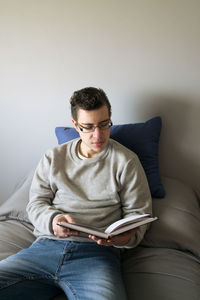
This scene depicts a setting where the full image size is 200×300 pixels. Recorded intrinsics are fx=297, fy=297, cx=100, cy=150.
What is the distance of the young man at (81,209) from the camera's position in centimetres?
114

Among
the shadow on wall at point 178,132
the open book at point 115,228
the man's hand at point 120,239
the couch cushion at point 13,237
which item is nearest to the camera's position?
the open book at point 115,228

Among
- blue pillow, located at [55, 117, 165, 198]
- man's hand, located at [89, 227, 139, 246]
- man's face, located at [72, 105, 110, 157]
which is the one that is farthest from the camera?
blue pillow, located at [55, 117, 165, 198]

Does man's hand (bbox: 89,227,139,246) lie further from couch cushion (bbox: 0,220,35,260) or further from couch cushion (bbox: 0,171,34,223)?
couch cushion (bbox: 0,171,34,223)

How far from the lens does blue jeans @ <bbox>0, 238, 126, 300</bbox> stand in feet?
3.58

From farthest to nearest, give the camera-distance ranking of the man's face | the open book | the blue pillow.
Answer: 1. the blue pillow
2. the man's face
3. the open book

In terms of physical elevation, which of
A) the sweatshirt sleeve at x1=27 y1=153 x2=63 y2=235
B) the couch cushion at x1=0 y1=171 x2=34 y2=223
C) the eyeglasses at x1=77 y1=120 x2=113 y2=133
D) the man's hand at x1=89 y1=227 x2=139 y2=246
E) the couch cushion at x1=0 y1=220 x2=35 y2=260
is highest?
the eyeglasses at x1=77 y1=120 x2=113 y2=133

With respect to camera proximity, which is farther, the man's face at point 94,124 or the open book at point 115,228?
the man's face at point 94,124

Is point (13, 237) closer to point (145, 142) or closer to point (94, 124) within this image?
point (94, 124)

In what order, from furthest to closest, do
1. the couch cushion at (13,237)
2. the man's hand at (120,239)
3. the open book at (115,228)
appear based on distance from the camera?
the couch cushion at (13,237) → the man's hand at (120,239) → the open book at (115,228)

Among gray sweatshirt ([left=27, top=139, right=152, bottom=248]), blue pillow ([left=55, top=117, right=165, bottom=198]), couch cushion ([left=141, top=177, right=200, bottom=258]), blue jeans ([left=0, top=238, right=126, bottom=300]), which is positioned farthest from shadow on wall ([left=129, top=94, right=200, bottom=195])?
blue jeans ([left=0, top=238, right=126, bottom=300])

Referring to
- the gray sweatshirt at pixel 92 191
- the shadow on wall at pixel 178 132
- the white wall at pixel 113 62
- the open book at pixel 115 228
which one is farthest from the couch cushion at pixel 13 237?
the shadow on wall at pixel 178 132

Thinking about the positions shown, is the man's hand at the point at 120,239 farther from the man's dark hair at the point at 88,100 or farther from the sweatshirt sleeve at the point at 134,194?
the man's dark hair at the point at 88,100

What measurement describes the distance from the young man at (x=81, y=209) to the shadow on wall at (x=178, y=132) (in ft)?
1.58

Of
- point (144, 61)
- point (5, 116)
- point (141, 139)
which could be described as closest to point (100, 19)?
point (144, 61)
